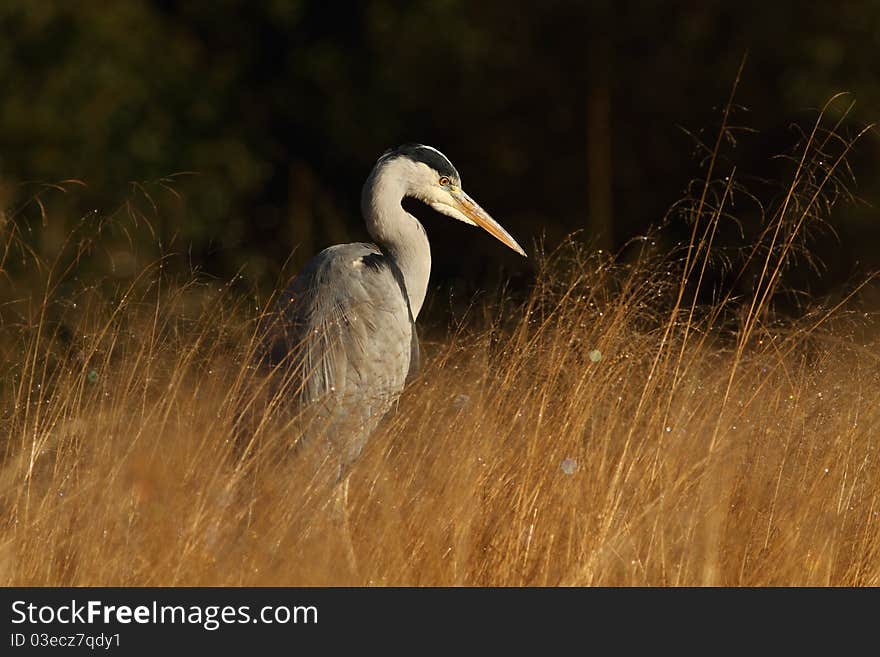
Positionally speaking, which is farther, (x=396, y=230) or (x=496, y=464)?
(x=396, y=230)

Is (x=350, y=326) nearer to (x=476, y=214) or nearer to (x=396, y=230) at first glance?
(x=396, y=230)

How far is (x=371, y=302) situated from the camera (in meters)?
4.42

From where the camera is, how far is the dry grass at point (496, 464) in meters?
2.87

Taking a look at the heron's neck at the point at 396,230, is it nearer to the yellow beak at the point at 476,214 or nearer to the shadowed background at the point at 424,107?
the yellow beak at the point at 476,214

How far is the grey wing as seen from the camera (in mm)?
4156

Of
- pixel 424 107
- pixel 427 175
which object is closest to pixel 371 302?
pixel 427 175

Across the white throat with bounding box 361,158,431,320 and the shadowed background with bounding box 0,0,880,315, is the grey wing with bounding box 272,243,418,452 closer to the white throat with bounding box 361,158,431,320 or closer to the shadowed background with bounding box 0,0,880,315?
the white throat with bounding box 361,158,431,320

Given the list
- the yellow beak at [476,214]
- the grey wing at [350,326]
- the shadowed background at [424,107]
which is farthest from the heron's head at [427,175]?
the shadowed background at [424,107]

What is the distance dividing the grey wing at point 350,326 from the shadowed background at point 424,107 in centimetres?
605

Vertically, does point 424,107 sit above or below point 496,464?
above

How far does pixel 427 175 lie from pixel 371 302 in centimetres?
69

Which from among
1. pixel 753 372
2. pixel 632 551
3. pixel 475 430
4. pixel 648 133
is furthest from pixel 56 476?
pixel 648 133

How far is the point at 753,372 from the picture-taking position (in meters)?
3.68

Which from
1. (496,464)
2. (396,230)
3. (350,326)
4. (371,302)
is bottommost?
(496,464)
